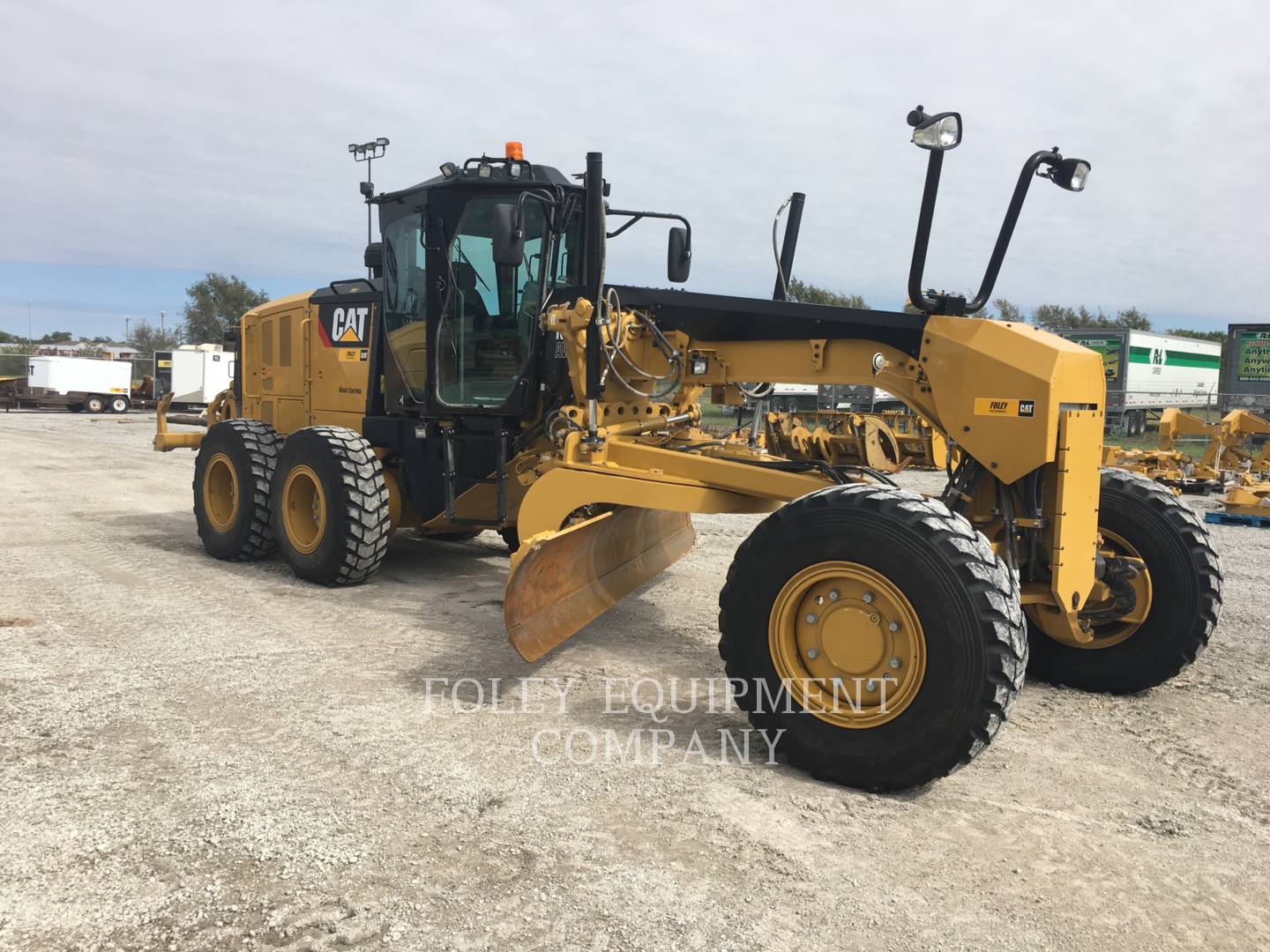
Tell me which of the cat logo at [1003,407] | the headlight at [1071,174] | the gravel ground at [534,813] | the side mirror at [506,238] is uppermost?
the headlight at [1071,174]

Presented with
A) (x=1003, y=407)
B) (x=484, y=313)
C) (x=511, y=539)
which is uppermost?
(x=484, y=313)

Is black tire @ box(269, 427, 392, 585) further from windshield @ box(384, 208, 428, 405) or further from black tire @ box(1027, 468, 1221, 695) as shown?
black tire @ box(1027, 468, 1221, 695)

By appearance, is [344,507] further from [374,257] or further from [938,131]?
[938,131]

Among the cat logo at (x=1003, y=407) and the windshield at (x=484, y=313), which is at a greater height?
the windshield at (x=484, y=313)

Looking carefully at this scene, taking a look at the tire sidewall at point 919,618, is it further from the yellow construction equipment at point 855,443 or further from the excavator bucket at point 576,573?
the yellow construction equipment at point 855,443

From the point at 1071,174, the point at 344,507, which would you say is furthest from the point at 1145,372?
Result: the point at 344,507

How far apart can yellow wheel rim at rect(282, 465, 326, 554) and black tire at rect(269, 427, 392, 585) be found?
8cm

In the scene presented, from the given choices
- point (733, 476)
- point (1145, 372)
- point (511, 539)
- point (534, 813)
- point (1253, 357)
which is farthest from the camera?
point (1145, 372)

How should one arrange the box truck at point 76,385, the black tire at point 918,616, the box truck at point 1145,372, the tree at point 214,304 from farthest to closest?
the tree at point 214,304
the box truck at point 76,385
the box truck at point 1145,372
the black tire at point 918,616

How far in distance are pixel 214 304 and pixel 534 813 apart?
64.1 m

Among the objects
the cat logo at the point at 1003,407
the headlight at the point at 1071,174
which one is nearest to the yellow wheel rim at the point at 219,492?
Answer: the cat logo at the point at 1003,407

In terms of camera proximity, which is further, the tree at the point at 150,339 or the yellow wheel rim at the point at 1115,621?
the tree at the point at 150,339

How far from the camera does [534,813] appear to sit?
3.45m

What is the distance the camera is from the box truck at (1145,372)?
88.5 feet
